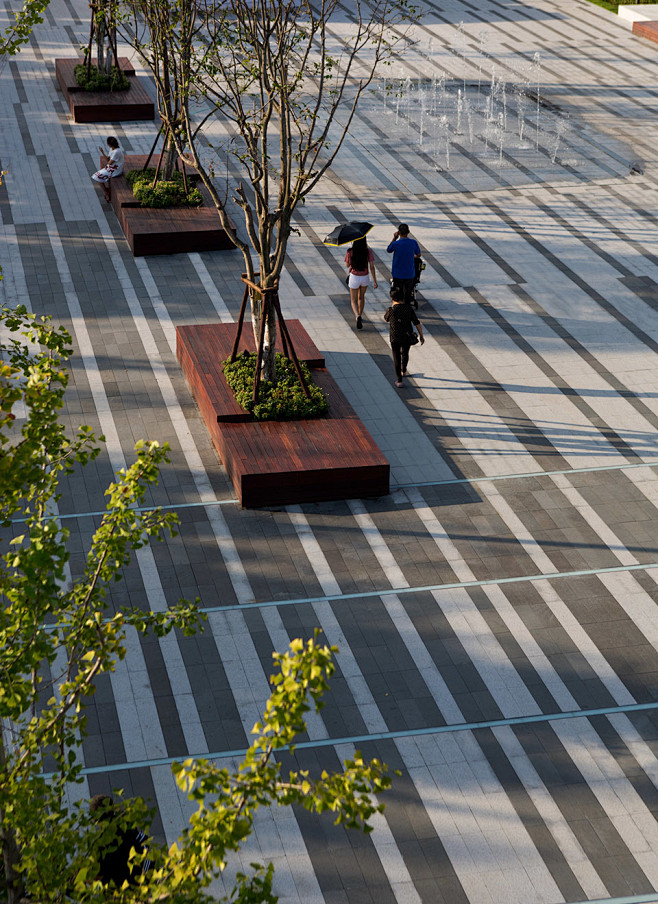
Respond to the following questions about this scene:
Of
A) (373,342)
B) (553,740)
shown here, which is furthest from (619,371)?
(553,740)

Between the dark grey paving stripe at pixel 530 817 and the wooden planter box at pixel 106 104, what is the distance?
58.4 feet

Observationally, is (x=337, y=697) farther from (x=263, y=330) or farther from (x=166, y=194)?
(x=166, y=194)

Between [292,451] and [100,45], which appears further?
[100,45]

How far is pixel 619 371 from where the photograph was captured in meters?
13.9

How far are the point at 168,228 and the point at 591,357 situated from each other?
655 cm

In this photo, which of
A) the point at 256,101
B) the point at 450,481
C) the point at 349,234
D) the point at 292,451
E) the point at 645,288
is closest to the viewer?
the point at 292,451

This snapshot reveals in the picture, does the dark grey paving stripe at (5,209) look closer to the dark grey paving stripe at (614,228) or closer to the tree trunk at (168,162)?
the tree trunk at (168,162)

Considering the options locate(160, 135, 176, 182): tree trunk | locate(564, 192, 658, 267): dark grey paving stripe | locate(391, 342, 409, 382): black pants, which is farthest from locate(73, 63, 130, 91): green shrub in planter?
locate(391, 342, 409, 382): black pants

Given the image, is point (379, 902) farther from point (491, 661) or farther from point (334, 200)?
point (334, 200)

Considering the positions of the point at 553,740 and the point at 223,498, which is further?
the point at 223,498

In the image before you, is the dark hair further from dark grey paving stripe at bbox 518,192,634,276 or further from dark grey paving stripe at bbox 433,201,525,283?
dark grey paving stripe at bbox 518,192,634,276

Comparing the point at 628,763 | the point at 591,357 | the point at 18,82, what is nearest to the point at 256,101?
the point at 591,357

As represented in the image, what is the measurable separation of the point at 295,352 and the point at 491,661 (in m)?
4.58

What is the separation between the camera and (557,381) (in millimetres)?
13688
